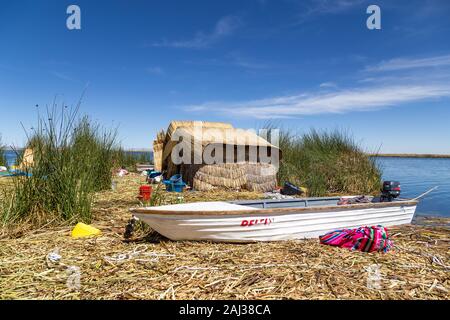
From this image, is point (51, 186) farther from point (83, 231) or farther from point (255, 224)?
point (255, 224)

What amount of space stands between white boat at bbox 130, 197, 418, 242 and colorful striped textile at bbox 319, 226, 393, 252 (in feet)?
1.59

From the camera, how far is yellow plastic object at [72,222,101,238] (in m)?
5.61

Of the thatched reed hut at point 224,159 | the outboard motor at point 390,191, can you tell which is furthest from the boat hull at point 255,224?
the thatched reed hut at point 224,159

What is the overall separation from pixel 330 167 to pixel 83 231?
12159mm

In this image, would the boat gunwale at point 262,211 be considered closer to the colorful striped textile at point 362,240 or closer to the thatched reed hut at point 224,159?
the colorful striped textile at point 362,240

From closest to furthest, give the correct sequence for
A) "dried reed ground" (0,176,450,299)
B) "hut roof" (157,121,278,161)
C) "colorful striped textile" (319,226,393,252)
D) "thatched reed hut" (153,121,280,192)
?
"dried reed ground" (0,176,450,299) → "colorful striped textile" (319,226,393,252) → "thatched reed hut" (153,121,280,192) → "hut roof" (157,121,278,161)

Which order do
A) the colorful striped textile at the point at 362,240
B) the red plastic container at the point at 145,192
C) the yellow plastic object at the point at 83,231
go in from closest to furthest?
the colorful striped textile at the point at 362,240 → the yellow plastic object at the point at 83,231 → the red plastic container at the point at 145,192

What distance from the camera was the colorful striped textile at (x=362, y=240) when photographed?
5.34m

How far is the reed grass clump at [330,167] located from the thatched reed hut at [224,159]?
1.78 meters

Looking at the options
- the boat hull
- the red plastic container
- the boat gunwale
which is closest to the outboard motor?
the boat gunwale

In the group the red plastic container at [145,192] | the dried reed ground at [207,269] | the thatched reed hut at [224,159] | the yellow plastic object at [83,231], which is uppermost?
the thatched reed hut at [224,159]

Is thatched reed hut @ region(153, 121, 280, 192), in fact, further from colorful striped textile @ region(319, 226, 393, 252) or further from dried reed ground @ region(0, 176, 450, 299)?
colorful striped textile @ region(319, 226, 393, 252)

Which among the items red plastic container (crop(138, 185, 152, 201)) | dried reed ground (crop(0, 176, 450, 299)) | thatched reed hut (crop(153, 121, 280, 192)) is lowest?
dried reed ground (crop(0, 176, 450, 299))
